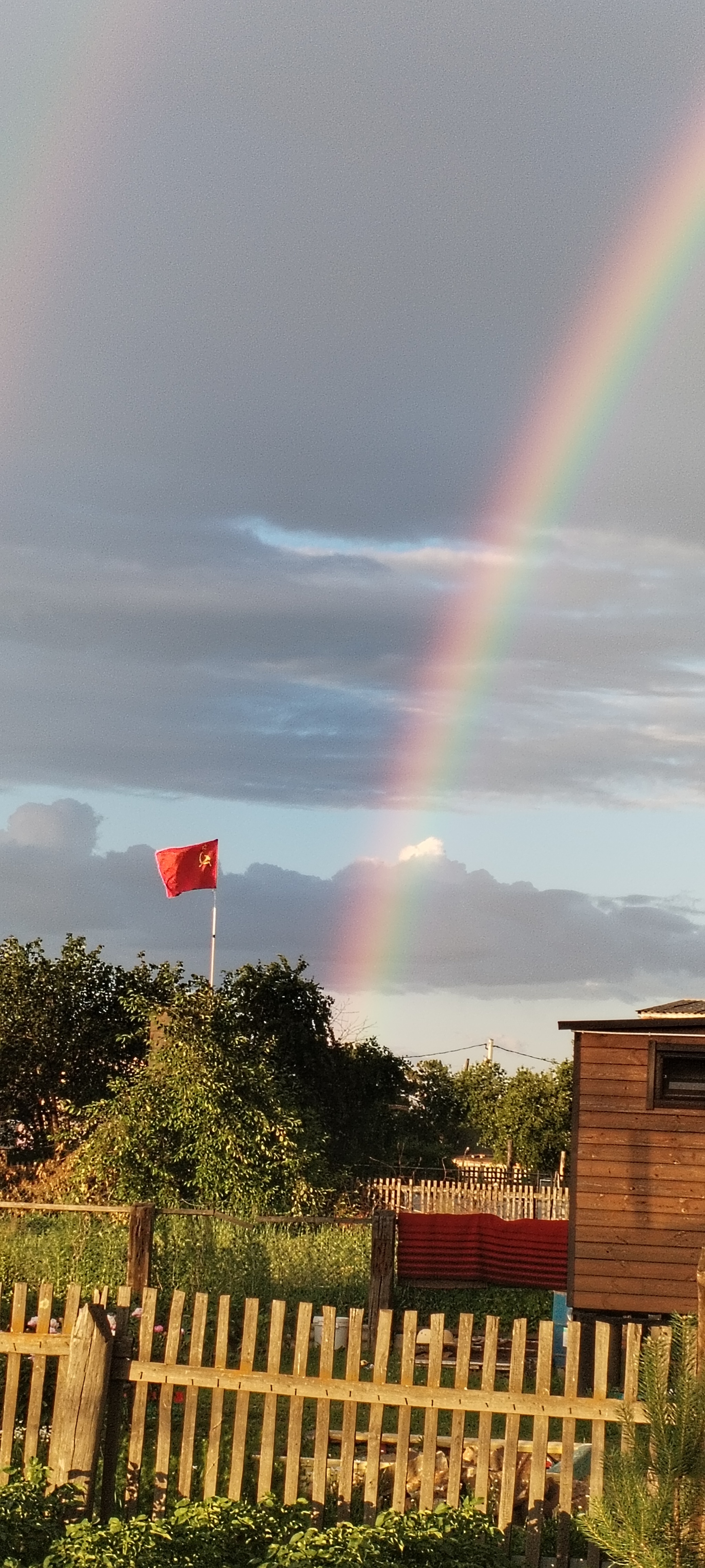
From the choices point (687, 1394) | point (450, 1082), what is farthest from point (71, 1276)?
point (450, 1082)

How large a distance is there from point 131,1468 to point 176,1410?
447 centimetres

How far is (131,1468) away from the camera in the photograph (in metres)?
8.06

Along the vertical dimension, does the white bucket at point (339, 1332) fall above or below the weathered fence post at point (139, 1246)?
below

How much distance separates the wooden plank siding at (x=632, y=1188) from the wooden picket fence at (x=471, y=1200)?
34.3 ft

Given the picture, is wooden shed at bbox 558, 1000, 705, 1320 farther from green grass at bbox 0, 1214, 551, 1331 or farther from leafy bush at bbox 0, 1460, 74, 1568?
leafy bush at bbox 0, 1460, 74, 1568

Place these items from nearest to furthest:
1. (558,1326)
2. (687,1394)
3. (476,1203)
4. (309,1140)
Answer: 1. (687,1394)
2. (558,1326)
3. (309,1140)
4. (476,1203)

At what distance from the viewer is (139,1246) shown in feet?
49.2

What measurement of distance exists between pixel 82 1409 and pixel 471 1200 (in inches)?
946

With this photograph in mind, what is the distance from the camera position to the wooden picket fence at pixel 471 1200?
3041 cm

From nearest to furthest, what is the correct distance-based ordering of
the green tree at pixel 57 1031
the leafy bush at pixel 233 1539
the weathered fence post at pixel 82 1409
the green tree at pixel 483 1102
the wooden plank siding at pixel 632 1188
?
the leafy bush at pixel 233 1539, the weathered fence post at pixel 82 1409, the wooden plank siding at pixel 632 1188, the green tree at pixel 57 1031, the green tree at pixel 483 1102

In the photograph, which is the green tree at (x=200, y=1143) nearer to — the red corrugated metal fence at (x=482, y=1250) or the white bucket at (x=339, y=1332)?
the red corrugated metal fence at (x=482, y=1250)

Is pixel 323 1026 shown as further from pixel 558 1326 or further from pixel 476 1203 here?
pixel 558 1326

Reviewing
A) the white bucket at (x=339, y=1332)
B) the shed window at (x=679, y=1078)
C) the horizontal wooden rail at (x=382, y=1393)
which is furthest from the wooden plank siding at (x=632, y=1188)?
the horizontal wooden rail at (x=382, y=1393)

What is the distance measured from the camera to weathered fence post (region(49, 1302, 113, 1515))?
7.96 m
